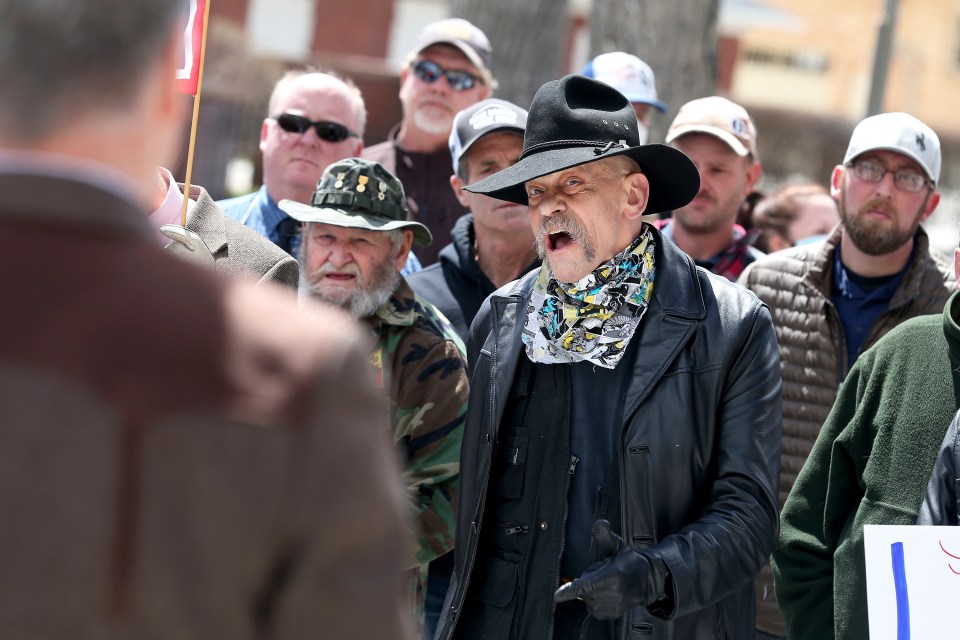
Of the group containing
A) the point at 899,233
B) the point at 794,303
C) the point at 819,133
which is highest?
the point at 819,133

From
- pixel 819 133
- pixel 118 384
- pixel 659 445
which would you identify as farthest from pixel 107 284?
pixel 819 133

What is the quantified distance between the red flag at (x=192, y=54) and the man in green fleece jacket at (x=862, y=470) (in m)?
2.05

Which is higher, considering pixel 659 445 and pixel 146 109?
pixel 146 109

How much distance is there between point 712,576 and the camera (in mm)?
2984

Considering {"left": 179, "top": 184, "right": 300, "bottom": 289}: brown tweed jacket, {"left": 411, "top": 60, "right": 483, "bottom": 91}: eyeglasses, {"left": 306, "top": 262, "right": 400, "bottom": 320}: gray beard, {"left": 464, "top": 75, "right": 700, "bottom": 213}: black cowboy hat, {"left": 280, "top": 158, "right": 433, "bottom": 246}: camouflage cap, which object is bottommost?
{"left": 306, "top": 262, "right": 400, "bottom": 320}: gray beard

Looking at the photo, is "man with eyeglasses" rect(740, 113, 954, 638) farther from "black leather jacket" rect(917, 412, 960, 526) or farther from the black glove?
the black glove

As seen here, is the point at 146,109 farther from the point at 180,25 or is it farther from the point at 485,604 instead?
the point at 485,604

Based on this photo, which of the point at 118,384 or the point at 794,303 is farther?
the point at 794,303

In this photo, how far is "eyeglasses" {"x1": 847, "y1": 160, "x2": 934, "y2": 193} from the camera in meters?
4.87

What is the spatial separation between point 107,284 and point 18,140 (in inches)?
6.9

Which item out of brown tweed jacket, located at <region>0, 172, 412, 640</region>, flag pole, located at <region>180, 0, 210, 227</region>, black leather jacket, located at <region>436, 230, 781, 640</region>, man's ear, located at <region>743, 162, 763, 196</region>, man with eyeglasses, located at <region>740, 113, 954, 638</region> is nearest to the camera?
brown tweed jacket, located at <region>0, 172, 412, 640</region>

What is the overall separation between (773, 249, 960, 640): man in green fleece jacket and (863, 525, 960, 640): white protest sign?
0.32 m

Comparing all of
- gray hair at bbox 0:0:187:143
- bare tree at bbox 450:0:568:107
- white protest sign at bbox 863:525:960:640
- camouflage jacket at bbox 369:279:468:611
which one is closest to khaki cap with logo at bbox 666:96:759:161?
camouflage jacket at bbox 369:279:468:611

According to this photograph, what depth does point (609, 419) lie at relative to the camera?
3.21 meters
